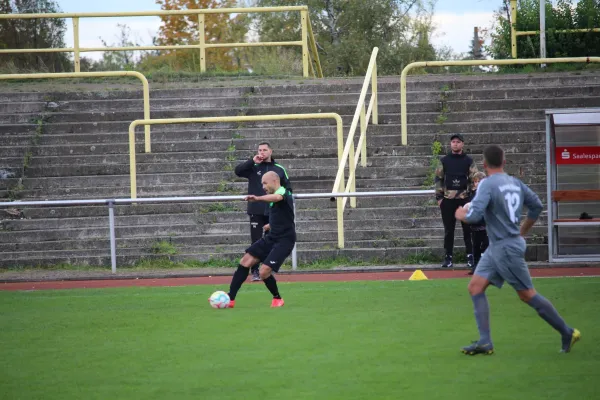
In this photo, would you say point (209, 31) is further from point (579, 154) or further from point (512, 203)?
point (512, 203)

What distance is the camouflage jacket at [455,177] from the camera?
14.8 metres

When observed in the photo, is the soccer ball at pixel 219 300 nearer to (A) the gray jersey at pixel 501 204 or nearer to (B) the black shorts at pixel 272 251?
(B) the black shorts at pixel 272 251

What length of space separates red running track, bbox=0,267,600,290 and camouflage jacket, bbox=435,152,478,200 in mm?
1236

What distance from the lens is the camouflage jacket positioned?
1477 centimetres

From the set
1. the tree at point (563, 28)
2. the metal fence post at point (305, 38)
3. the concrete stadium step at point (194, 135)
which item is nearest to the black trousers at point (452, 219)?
the concrete stadium step at point (194, 135)

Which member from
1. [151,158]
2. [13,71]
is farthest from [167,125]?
[13,71]

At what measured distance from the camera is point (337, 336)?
9.40 metres

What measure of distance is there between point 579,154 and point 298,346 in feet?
29.2

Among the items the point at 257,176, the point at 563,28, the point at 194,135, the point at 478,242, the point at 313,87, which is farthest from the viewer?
the point at 563,28

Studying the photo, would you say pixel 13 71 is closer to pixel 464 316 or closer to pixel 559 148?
pixel 559 148

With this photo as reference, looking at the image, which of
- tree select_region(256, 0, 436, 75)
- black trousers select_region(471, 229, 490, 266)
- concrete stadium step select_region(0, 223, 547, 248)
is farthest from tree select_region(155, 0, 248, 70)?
black trousers select_region(471, 229, 490, 266)

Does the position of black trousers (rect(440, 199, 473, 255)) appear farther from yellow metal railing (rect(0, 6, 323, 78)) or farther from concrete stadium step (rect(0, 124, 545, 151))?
yellow metal railing (rect(0, 6, 323, 78))

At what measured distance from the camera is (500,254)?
26.6ft

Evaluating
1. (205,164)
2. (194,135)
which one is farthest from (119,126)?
(205,164)
